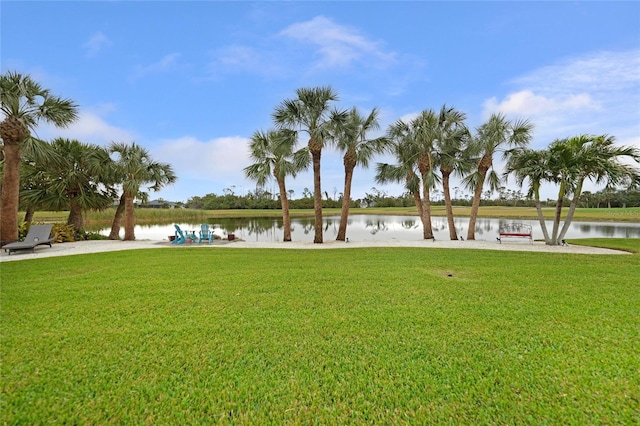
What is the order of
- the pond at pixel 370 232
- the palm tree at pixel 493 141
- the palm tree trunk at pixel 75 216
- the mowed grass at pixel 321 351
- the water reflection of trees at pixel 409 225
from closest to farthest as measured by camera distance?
the mowed grass at pixel 321 351 < the palm tree at pixel 493 141 < the palm tree trunk at pixel 75 216 < the pond at pixel 370 232 < the water reflection of trees at pixel 409 225

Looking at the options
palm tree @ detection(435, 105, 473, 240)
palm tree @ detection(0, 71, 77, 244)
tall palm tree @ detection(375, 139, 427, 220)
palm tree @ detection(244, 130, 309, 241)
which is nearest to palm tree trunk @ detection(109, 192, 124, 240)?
palm tree @ detection(0, 71, 77, 244)

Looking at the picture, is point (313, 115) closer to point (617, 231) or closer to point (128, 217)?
point (128, 217)

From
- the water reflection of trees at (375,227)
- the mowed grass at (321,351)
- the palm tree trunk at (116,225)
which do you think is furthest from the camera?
the water reflection of trees at (375,227)

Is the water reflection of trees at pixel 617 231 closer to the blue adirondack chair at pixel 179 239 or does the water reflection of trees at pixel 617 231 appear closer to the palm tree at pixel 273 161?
the palm tree at pixel 273 161

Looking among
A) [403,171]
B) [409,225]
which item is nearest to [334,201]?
[409,225]

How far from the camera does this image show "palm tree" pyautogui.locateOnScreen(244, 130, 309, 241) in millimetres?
13894

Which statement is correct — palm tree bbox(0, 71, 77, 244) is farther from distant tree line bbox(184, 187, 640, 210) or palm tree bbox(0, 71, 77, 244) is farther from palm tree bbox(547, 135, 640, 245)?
distant tree line bbox(184, 187, 640, 210)

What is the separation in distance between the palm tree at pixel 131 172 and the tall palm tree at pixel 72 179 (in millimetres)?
657

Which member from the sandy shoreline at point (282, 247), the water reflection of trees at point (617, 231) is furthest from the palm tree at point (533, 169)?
the water reflection of trees at point (617, 231)

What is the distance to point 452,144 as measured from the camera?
570 inches

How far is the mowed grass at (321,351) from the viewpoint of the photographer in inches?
85.2

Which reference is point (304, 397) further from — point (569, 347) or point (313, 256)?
point (313, 256)

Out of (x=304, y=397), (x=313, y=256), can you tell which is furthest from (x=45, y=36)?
(x=304, y=397)

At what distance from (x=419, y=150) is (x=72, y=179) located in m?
17.4
